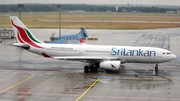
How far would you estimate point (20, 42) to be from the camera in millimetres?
49281

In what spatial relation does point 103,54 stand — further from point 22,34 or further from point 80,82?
point 22,34

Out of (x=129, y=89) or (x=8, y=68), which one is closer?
(x=129, y=89)

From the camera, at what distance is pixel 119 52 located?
46.3 meters

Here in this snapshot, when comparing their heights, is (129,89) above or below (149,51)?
below

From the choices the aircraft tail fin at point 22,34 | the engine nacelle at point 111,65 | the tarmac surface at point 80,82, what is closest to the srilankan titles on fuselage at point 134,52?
the engine nacelle at point 111,65

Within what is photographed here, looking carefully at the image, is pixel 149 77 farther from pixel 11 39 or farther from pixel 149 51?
pixel 11 39

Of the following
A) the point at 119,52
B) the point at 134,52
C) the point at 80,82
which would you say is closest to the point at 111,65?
the point at 119,52

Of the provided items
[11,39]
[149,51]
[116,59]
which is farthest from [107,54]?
[11,39]

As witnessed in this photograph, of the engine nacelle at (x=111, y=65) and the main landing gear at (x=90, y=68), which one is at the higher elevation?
the engine nacelle at (x=111, y=65)

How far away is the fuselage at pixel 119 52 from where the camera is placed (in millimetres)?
45812

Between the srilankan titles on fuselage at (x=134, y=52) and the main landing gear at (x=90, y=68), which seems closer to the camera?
the srilankan titles on fuselage at (x=134, y=52)

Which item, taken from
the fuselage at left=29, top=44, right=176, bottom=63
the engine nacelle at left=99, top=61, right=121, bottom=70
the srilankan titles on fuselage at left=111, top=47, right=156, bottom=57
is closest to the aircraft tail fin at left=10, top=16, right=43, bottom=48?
the fuselage at left=29, top=44, right=176, bottom=63

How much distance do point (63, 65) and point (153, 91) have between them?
18.8 metres

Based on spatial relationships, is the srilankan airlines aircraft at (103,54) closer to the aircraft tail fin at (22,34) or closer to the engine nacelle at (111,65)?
the engine nacelle at (111,65)
